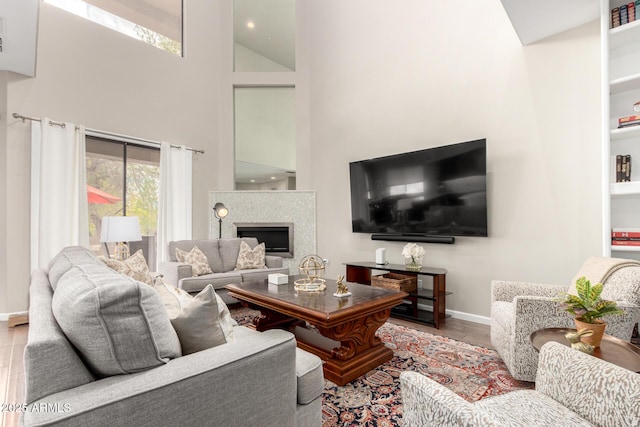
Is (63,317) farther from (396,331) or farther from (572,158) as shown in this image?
(572,158)

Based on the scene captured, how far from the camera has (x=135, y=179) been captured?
16.6ft

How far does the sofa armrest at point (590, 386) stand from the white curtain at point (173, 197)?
16.5 feet

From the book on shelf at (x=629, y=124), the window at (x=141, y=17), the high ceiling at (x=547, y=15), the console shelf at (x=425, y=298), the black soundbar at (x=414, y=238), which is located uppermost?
the window at (x=141, y=17)

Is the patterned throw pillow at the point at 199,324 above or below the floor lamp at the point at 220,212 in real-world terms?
below

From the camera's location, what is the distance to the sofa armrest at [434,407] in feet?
3.07

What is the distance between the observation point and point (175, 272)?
3994 millimetres

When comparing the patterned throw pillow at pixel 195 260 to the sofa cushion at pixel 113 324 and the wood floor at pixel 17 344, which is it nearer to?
the wood floor at pixel 17 344

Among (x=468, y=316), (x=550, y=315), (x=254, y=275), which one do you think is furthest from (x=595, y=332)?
(x=254, y=275)

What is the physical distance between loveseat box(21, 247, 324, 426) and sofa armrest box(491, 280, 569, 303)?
216cm

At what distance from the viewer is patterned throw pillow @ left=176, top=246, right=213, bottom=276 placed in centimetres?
427

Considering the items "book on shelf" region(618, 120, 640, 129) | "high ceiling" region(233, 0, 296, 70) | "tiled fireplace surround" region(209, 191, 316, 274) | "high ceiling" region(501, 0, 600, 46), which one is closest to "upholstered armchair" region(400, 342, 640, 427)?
"book on shelf" region(618, 120, 640, 129)

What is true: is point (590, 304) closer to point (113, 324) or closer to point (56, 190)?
point (113, 324)

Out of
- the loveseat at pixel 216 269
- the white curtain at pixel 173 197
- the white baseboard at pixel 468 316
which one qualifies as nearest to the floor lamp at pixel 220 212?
the white curtain at pixel 173 197

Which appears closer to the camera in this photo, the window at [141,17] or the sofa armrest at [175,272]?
the sofa armrest at [175,272]
